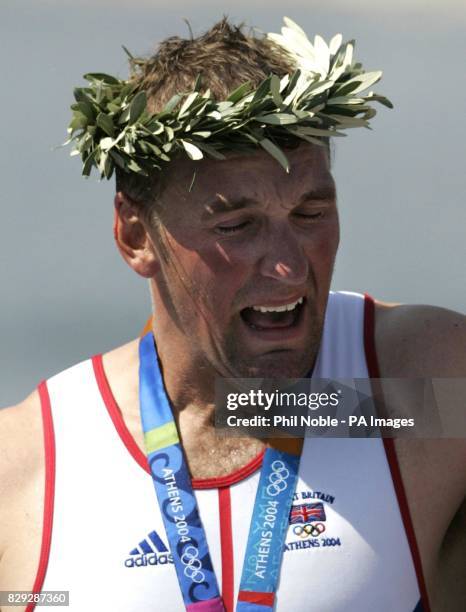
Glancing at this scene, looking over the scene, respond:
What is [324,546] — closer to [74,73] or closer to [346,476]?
[346,476]

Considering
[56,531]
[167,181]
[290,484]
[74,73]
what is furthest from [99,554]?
[74,73]

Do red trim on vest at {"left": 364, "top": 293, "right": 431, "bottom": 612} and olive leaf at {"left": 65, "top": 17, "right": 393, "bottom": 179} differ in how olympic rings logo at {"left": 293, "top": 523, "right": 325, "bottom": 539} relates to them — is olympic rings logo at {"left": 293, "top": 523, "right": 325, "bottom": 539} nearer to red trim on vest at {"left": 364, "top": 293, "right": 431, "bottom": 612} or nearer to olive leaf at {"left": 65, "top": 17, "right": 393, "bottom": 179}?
red trim on vest at {"left": 364, "top": 293, "right": 431, "bottom": 612}

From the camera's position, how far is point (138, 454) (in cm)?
388

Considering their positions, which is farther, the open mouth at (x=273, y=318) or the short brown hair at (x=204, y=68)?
the short brown hair at (x=204, y=68)

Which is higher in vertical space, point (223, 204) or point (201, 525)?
point (223, 204)

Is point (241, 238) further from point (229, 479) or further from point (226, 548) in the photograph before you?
point (226, 548)

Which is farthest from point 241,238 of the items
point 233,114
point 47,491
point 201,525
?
point 47,491

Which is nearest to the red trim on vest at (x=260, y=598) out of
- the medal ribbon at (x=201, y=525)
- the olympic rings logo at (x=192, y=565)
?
the medal ribbon at (x=201, y=525)

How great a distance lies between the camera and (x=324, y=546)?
371 cm

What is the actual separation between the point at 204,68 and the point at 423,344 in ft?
3.09

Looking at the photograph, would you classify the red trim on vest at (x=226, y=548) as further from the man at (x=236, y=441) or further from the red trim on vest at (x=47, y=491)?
the red trim on vest at (x=47, y=491)

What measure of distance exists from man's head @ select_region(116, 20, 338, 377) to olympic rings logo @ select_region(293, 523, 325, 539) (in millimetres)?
401

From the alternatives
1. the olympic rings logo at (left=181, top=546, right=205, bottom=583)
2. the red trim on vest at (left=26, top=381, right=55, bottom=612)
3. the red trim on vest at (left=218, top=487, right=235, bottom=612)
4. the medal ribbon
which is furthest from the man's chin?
the red trim on vest at (left=26, top=381, right=55, bottom=612)

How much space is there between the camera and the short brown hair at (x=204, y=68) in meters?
3.83
